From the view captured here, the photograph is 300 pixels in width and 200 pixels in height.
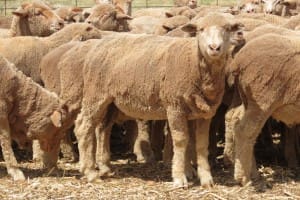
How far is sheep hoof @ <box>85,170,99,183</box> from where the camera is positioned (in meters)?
8.06

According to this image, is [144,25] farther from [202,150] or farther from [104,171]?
[202,150]

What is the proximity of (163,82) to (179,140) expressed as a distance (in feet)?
2.21

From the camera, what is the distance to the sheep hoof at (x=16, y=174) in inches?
316

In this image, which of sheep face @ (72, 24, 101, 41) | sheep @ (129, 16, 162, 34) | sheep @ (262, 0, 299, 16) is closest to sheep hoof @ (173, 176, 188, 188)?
sheep face @ (72, 24, 101, 41)

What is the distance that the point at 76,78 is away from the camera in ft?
27.5

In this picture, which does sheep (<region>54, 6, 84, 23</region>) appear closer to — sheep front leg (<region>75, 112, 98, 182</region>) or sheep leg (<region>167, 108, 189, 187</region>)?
sheep front leg (<region>75, 112, 98, 182</region>)

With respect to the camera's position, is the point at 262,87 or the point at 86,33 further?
the point at 86,33

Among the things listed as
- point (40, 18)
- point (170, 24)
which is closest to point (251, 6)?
point (170, 24)

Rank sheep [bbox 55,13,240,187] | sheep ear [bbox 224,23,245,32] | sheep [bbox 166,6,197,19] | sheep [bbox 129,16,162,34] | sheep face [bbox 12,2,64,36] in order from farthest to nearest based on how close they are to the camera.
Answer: sheep [bbox 129,16,162,34] < sheep [bbox 166,6,197,19] < sheep face [bbox 12,2,64,36] < sheep [bbox 55,13,240,187] < sheep ear [bbox 224,23,245,32]

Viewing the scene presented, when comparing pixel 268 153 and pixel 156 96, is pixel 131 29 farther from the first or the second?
pixel 156 96

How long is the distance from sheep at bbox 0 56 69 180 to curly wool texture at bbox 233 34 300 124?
2.44m

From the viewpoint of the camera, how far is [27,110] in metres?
8.39

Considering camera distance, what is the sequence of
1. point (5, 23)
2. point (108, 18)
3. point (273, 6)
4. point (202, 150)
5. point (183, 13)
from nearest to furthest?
1. point (202, 150)
2. point (108, 18)
3. point (183, 13)
4. point (273, 6)
5. point (5, 23)

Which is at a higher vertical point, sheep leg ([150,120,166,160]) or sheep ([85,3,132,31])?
sheep ([85,3,132,31])
